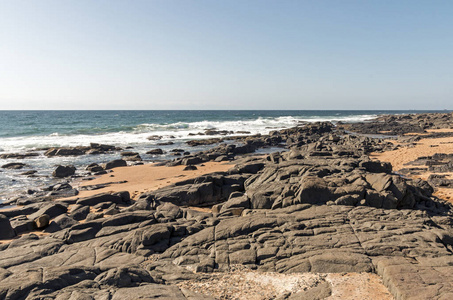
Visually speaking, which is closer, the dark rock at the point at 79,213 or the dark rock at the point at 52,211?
the dark rock at the point at 79,213

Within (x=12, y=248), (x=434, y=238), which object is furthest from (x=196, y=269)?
(x=434, y=238)

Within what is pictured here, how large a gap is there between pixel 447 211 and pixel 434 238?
17.6 feet

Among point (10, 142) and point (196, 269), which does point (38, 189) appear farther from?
point (10, 142)

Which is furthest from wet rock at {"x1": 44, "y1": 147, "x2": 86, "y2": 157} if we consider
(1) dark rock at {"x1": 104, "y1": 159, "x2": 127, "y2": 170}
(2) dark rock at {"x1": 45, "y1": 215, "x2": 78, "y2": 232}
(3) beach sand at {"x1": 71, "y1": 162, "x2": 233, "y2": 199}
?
(2) dark rock at {"x1": 45, "y1": 215, "x2": 78, "y2": 232}

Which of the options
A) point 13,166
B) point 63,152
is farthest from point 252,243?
point 63,152

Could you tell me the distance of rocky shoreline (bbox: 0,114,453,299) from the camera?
7727 millimetres

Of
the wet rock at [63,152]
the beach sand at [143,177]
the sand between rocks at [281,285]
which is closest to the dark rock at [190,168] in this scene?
the beach sand at [143,177]

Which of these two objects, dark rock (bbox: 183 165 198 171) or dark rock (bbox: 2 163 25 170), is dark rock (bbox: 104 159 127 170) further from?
dark rock (bbox: 2 163 25 170)

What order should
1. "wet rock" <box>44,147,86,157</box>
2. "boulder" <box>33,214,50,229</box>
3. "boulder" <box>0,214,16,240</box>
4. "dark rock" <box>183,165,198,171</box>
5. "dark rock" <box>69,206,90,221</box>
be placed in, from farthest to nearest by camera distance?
"wet rock" <box>44,147,86,157</box> → "dark rock" <box>183,165,198,171</box> → "dark rock" <box>69,206,90,221</box> → "boulder" <box>33,214,50,229</box> → "boulder" <box>0,214,16,240</box>

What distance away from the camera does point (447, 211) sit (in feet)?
45.5

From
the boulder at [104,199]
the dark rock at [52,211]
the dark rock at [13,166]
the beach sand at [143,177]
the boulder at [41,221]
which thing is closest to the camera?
the boulder at [41,221]

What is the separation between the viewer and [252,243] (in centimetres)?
1050

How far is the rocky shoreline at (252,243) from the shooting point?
7.73 metres

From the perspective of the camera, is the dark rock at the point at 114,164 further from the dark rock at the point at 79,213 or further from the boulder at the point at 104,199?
the dark rock at the point at 79,213
